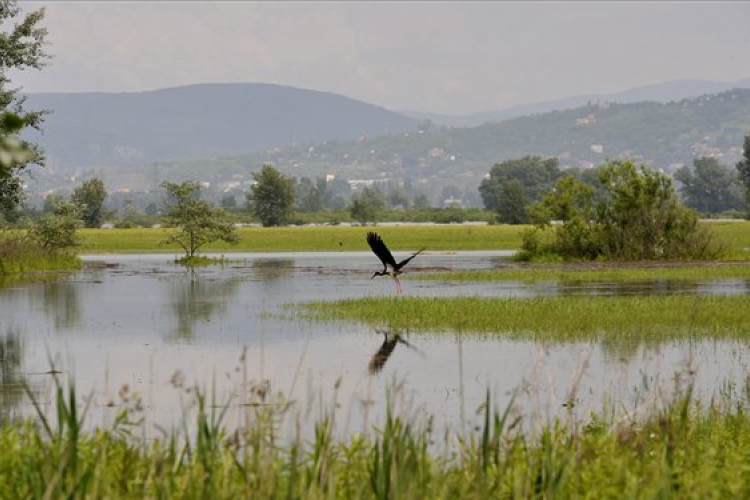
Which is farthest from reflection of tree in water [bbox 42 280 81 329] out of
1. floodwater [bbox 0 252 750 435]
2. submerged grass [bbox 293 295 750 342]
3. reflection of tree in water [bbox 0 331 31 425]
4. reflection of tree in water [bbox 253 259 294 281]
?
reflection of tree in water [bbox 253 259 294 281]

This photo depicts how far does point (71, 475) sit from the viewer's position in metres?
9.92

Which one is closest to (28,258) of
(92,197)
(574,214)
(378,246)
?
(574,214)

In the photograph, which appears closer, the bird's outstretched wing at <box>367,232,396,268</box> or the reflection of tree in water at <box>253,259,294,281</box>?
the bird's outstretched wing at <box>367,232,396,268</box>

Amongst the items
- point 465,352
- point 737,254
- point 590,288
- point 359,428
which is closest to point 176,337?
point 465,352

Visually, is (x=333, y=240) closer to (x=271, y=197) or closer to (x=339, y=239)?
(x=339, y=239)

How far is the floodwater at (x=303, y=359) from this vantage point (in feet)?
55.8

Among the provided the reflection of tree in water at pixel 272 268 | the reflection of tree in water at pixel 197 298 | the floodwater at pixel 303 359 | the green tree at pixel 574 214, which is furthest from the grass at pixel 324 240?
the floodwater at pixel 303 359

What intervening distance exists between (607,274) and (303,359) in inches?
1202

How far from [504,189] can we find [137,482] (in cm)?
15953

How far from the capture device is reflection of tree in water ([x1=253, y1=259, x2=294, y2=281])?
2429 inches

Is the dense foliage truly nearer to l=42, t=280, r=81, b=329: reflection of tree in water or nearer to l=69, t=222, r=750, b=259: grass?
l=42, t=280, r=81, b=329: reflection of tree in water

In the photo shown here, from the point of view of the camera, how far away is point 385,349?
26.8 m

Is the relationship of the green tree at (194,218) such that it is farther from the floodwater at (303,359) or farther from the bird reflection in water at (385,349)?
the bird reflection in water at (385,349)

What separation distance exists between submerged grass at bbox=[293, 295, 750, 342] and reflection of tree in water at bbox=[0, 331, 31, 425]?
871 cm
